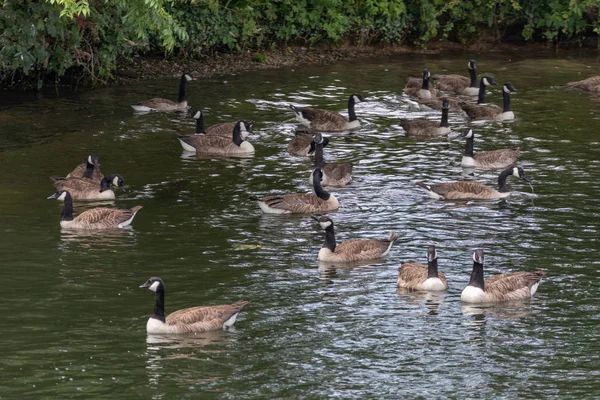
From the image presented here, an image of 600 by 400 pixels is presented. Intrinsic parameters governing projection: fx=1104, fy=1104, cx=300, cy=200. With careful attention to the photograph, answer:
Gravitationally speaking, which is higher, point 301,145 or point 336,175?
point 301,145

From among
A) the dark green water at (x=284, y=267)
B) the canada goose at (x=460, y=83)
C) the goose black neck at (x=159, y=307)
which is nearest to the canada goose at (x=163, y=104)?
the dark green water at (x=284, y=267)

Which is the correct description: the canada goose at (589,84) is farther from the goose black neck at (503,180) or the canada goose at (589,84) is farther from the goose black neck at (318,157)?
the goose black neck at (318,157)

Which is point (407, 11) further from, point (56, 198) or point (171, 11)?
point (56, 198)

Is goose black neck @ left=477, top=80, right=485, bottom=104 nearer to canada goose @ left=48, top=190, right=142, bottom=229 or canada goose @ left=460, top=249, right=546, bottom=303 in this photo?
canada goose @ left=48, top=190, right=142, bottom=229

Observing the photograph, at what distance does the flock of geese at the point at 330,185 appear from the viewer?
17.2 metres

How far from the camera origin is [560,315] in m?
16.7

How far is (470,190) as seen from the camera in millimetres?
23859

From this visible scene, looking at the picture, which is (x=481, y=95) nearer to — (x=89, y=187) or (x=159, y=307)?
(x=89, y=187)

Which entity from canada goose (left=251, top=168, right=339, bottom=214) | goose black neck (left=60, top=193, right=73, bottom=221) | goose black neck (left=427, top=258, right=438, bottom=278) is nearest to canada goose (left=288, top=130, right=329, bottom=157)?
canada goose (left=251, top=168, right=339, bottom=214)

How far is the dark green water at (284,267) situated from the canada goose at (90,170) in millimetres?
839

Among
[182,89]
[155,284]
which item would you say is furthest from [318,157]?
[155,284]

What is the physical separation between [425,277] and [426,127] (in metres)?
12.9

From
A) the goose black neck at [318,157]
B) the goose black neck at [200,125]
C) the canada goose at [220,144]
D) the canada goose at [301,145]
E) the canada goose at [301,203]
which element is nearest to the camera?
the canada goose at [301,203]

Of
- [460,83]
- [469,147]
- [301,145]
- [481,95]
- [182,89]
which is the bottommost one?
[301,145]
